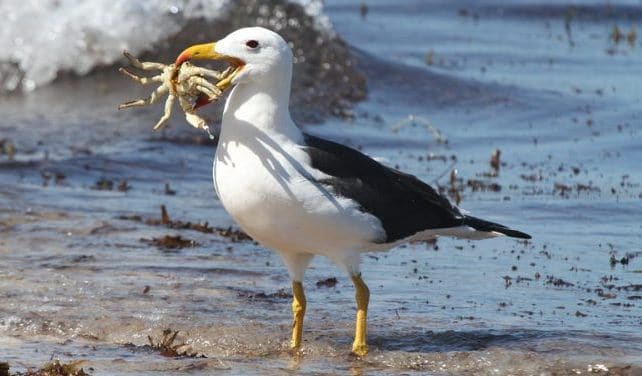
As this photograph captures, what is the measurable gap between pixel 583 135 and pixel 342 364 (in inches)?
289

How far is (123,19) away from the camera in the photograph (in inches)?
696

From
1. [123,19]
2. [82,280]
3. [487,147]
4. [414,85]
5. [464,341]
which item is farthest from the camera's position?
[123,19]

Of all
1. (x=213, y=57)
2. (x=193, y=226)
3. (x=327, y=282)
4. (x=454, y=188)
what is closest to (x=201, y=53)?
(x=213, y=57)

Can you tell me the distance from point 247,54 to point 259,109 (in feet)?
0.91

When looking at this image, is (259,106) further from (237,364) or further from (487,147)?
(487,147)

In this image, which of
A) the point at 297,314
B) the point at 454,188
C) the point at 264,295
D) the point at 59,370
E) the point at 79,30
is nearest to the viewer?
the point at 59,370

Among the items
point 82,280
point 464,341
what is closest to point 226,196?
point 464,341

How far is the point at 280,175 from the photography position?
6594 mm

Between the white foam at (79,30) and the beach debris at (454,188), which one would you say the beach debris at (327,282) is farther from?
the white foam at (79,30)

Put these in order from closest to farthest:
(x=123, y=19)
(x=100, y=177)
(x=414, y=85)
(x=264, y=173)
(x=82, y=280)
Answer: (x=264, y=173), (x=82, y=280), (x=100, y=177), (x=414, y=85), (x=123, y=19)

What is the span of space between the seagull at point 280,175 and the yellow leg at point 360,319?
10 millimetres

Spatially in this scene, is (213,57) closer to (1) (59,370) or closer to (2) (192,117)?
(2) (192,117)

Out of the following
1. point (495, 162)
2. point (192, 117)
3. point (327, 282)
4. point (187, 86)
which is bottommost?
point (327, 282)

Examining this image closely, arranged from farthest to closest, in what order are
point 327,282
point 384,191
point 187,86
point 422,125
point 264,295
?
point 422,125, point 327,282, point 264,295, point 384,191, point 187,86
